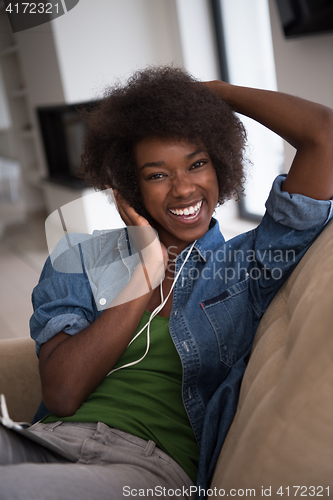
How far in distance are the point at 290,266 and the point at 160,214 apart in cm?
26

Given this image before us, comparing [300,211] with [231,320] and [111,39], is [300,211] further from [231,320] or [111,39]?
[111,39]

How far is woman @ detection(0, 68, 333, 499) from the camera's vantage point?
2.20 feet

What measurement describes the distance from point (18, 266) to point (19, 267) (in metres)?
0.01

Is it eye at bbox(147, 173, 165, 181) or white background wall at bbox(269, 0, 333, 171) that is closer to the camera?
eye at bbox(147, 173, 165, 181)

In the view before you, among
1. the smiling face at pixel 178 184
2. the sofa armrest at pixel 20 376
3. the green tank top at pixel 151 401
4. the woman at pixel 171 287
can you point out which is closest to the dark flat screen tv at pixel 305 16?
the woman at pixel 171 287

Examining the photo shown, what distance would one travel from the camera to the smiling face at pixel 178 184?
0.74 meters

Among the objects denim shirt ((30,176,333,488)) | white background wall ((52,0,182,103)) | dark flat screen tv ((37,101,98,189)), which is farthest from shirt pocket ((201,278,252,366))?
dark flat screen tv ((37,101,98,189))

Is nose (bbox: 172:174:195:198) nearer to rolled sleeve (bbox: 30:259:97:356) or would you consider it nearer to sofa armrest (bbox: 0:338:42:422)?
rolled sleeve (bbox: 30:259:97:356)

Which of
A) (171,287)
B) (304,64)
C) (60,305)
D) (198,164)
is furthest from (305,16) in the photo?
(60,305)

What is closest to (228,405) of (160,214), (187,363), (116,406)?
(187,363)

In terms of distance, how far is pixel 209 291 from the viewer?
0.76 meters

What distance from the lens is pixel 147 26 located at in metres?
2.74

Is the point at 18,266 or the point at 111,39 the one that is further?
the point at 111,39

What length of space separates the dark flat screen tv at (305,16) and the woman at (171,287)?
1.03 m
